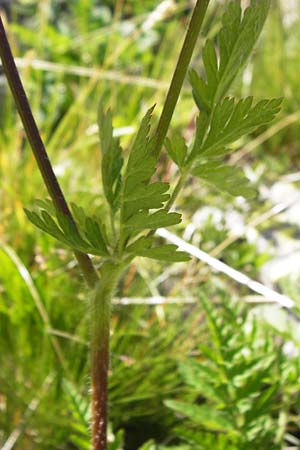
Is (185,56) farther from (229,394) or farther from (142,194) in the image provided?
Result: (229,394)

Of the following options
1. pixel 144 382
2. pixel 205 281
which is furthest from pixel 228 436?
pixel 205 281

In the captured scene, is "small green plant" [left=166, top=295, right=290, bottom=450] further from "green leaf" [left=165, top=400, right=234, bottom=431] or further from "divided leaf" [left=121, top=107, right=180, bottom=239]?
"divided leaf" [left=121, top=107, right=180, bottom=239]

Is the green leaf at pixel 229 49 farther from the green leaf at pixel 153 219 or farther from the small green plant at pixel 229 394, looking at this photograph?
the small green plant at pixel 229 394

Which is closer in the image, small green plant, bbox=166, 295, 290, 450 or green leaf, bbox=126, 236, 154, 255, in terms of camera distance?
green leaf, bbox=126, 236, 154, 255

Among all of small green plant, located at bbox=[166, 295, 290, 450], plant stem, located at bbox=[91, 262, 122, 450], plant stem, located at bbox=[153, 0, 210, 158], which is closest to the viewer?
plant stem, located at bbox=[153, 0, 210, 158]

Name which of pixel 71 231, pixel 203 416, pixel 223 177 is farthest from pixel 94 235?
pixel 203 416

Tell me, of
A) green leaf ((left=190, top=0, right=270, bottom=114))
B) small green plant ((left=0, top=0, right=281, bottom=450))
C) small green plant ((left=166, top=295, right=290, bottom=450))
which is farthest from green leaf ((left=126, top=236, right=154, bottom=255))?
small green plant ((left=166, top=295, right=290, bottom=450))

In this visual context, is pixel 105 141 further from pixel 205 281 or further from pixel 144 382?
pixel 205 281

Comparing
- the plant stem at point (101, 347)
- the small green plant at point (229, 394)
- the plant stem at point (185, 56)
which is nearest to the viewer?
the plant stem at point (185, 56)

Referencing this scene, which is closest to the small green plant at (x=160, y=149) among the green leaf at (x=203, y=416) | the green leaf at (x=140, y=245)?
the green leaf at (x=140, y=245)
